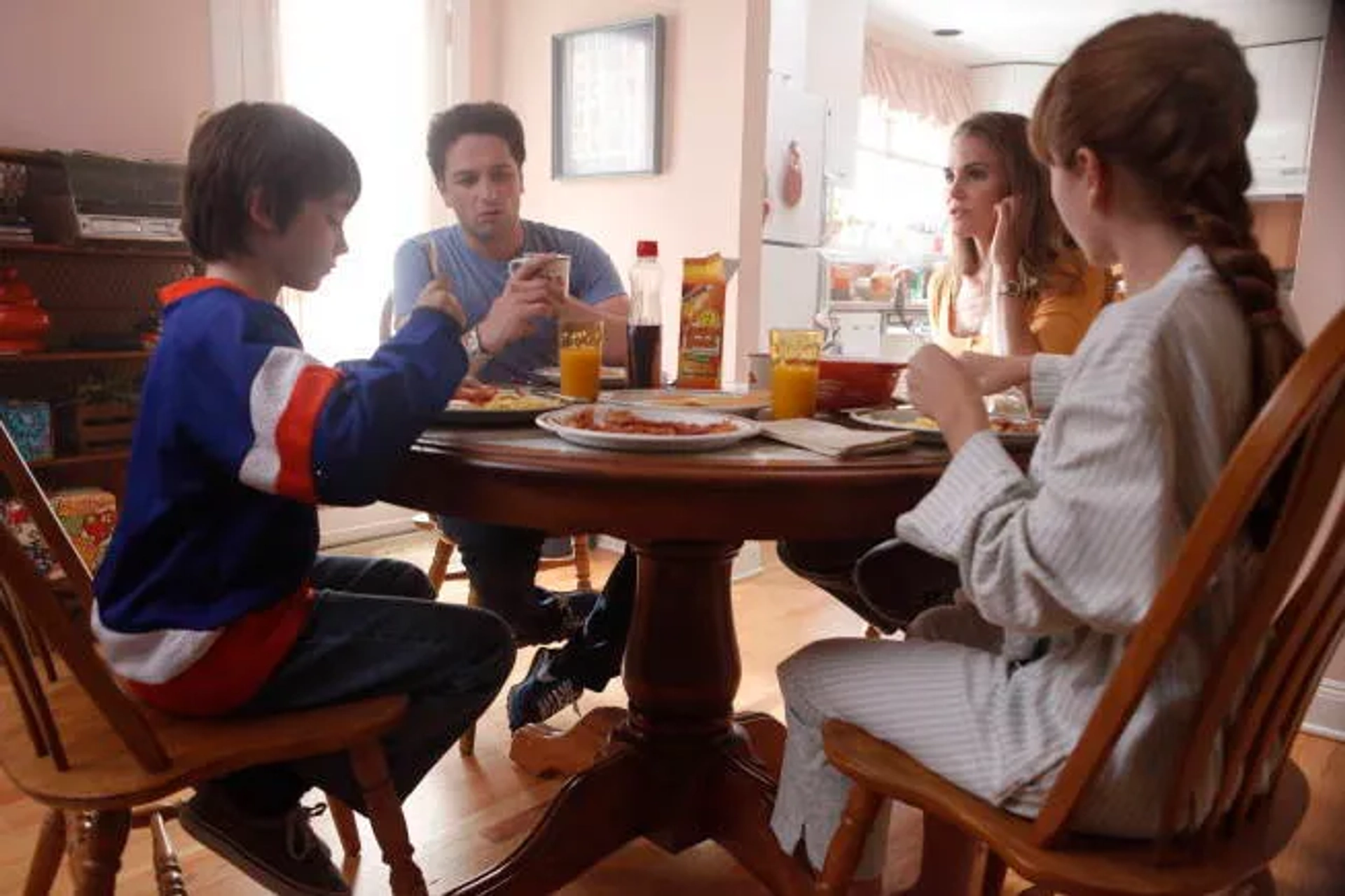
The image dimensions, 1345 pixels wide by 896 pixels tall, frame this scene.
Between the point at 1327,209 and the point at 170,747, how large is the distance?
247 centimetres

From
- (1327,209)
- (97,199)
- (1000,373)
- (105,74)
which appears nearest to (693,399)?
(1000,373)

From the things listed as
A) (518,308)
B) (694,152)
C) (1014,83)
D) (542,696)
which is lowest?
(542,696)

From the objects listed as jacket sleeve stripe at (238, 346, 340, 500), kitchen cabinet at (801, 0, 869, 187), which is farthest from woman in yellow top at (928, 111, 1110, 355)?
kitchen cabinet at (801, 0, 869, 187)

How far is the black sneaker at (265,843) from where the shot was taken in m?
1.12

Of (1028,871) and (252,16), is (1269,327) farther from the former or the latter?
(252,16)

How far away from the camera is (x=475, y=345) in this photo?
1493 mm

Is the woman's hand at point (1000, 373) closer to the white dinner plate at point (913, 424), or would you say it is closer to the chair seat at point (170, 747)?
the white dinner plate at point (913, 424)

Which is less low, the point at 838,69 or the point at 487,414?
the point at 838,69

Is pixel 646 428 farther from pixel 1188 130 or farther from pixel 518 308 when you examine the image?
pixel 1188 130

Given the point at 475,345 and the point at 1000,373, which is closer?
the point at 1000,373

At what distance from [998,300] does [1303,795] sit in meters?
1.28

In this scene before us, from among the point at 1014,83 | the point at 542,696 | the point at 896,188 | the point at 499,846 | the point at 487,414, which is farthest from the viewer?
the point at 1014,83

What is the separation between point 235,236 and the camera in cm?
118

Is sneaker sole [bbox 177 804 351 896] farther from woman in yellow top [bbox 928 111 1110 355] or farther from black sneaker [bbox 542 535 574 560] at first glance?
woman in yellow top [bbox 928 111 1110 355]
